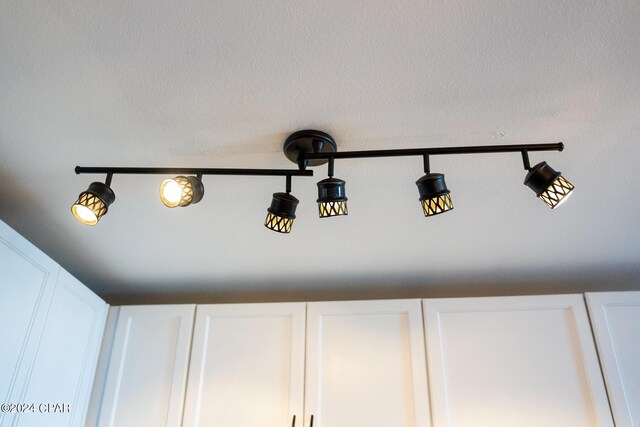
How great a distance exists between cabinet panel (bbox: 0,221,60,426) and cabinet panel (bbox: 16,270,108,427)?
0.17ft

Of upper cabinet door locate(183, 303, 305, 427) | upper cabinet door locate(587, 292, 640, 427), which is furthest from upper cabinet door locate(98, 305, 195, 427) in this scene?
upper cabinet door locate(587, 292, 640, 427)

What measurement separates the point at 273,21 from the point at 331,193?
1.51ft

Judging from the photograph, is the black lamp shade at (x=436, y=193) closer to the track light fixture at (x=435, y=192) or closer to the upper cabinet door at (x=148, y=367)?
the track light fixture at (x=435, y=192)

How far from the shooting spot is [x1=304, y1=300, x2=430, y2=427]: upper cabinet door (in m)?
1.96

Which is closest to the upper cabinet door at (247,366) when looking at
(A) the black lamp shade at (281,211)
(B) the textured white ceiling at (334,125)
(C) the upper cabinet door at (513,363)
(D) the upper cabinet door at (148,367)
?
(D) the upper cabinet door at (148,367)

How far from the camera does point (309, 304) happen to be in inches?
85.7

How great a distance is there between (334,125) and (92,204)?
0.72 m

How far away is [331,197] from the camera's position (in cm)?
135

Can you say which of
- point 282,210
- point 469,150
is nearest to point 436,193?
point 469,150

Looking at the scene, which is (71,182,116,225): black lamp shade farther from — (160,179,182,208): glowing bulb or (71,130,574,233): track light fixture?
(160,179,182,208): glowing bulb

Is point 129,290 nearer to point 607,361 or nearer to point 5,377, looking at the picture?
point 5,377

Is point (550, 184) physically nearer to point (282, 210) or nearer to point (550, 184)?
point (550, 184)

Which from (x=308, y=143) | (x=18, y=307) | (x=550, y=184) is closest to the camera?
(x=550, y=184)

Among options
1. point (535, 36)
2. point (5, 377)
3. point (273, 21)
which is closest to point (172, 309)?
point (5, 377)
